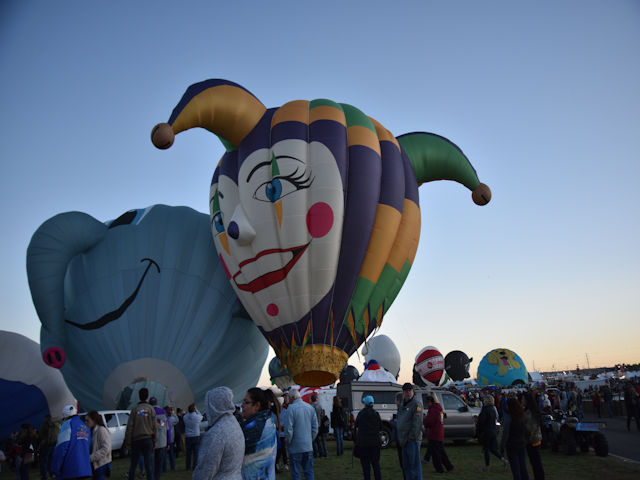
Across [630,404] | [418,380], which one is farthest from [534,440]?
[418,380]

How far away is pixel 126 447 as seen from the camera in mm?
6992

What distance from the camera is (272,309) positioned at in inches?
587

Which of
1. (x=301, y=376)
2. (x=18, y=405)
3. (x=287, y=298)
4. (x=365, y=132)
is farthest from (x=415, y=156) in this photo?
(x=18, y=405)

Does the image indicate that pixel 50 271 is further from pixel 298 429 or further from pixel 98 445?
pixel 298 429

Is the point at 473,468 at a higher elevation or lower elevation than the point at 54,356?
lower

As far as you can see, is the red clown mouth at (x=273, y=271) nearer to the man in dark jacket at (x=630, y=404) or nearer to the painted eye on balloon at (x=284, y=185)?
the painted eye on balloon at (x=284, y=185)

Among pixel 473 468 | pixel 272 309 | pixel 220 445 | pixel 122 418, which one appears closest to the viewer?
pixel 220 445

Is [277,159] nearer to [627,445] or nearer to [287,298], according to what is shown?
[287,298]

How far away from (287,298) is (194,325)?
3.51 meters

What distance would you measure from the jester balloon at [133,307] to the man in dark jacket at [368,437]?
33.7 ft

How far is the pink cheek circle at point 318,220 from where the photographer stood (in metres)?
14.5

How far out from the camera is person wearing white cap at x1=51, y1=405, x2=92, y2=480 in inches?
187

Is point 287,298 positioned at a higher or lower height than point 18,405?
higher

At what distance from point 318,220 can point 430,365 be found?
72.7 feet
